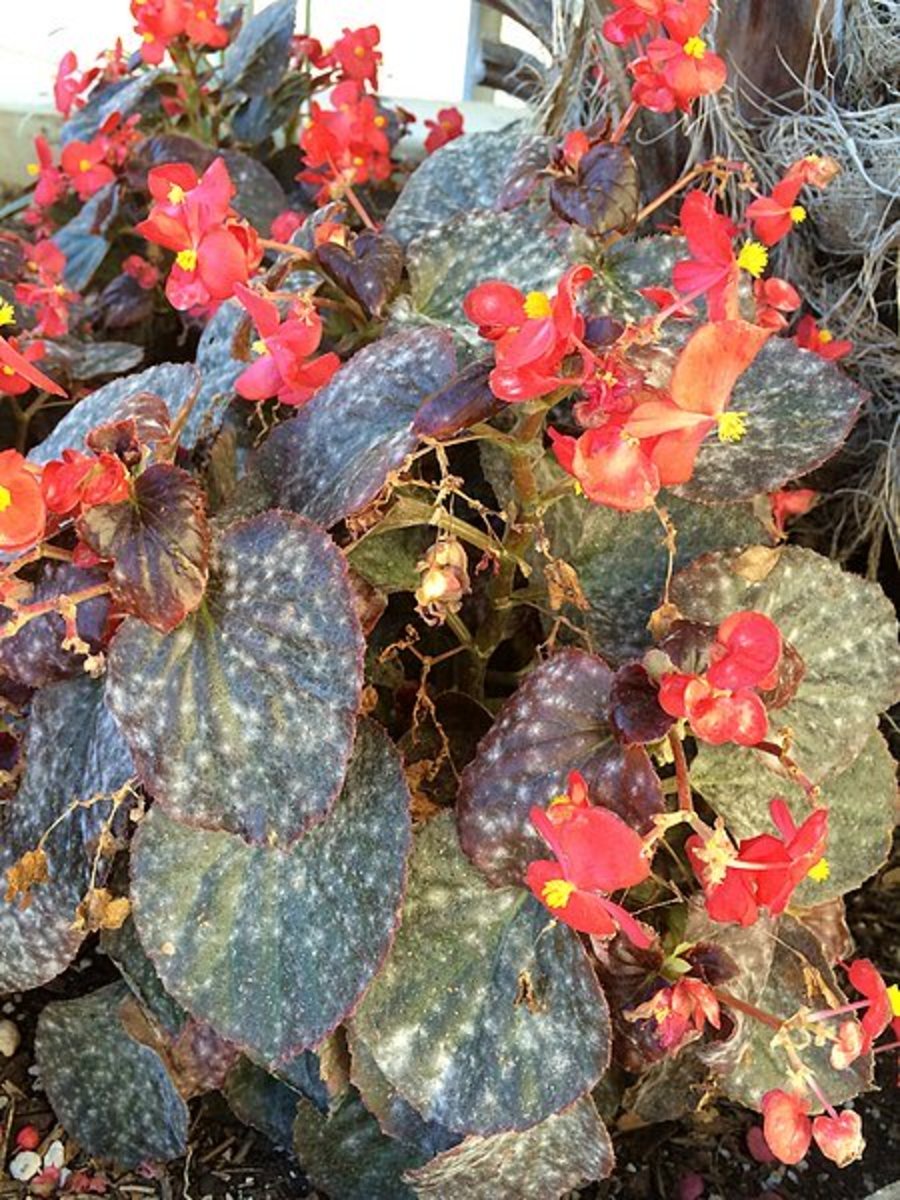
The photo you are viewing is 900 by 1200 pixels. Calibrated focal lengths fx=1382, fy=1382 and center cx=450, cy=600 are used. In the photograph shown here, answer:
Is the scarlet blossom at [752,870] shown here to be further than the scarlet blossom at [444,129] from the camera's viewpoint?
No

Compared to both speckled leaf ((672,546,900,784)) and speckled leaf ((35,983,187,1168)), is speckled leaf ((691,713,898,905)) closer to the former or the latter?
speckled leaf ((672,546,900,784))

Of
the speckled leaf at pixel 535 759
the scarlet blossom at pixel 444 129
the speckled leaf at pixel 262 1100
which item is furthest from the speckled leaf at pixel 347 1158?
the scarlet blossom at pixel 444 129

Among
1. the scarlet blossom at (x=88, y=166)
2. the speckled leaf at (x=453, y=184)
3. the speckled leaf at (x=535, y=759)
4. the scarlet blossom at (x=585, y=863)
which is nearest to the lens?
the scarlet blossom at (x=585, y=863)

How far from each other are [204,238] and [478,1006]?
0.48m

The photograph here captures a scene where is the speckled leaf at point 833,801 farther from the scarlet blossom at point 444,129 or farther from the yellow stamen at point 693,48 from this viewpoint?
the scarlet blossom at point 444,129

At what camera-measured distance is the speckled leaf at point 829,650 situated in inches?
34.4

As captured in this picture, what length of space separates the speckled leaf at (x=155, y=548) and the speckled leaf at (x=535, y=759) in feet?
0.62

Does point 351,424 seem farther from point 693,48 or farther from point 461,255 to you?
point 693,48

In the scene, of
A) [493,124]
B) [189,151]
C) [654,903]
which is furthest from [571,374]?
[493,124]

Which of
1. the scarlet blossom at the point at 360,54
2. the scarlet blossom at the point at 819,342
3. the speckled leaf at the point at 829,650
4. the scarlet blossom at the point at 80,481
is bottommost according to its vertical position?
the speckled leaf at the point at 829,650

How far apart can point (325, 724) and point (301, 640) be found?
0.15 feet

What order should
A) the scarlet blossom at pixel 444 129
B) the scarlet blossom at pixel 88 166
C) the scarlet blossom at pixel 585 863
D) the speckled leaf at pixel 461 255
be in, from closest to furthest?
the scarlet blossom at pixel 585 863
the speckled leaf at pixel 461 255
the scarlet blossom at pixel 88 166
the scarlet blossom at pixel 444 129

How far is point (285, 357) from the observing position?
2.69ft

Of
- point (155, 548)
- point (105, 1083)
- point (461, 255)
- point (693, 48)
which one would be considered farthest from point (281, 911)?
point (693, 48)
